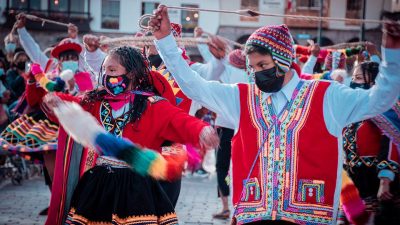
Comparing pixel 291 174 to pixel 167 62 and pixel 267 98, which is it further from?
pixel 167 62

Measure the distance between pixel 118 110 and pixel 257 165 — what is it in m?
1.23

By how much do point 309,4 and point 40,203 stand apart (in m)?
30.5

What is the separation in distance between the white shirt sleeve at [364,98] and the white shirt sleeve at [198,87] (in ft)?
1.90

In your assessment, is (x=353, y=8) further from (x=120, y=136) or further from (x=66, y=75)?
(x=120, y=136)

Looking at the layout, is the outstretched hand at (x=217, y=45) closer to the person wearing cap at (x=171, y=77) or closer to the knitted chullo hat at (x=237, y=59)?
the person wearing cap at (x=171, y=77)

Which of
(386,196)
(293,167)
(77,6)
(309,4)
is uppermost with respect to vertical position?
(309,4)

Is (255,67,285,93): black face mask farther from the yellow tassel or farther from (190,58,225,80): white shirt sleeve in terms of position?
(190,58,225,80): white shirt sleeve

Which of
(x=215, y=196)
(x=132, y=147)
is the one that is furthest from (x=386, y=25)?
(x=215, y=196)

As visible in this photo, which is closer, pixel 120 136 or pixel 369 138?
pixel 120 136

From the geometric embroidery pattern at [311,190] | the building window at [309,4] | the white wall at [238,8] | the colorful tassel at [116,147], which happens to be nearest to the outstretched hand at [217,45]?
the colorful tassel at [116,147]

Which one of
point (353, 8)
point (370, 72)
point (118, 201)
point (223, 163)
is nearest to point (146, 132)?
point (118, 201)

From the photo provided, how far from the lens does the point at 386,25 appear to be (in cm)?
341

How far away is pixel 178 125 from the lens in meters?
4.36

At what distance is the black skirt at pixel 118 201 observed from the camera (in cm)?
432
